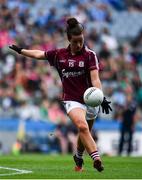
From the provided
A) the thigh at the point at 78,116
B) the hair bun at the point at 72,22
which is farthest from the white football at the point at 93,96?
the hair bun at the point at 72,22

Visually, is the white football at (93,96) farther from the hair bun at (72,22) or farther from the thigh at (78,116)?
the hair bun at (72,22)

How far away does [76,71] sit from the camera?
13.5 m

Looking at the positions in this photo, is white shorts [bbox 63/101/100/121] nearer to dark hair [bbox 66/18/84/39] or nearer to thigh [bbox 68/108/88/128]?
thigh [bbox 68/108/88/128]

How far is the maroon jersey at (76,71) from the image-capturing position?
1351cm

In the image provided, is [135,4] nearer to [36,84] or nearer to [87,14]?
[87,14]

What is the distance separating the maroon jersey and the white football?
33 centimetres

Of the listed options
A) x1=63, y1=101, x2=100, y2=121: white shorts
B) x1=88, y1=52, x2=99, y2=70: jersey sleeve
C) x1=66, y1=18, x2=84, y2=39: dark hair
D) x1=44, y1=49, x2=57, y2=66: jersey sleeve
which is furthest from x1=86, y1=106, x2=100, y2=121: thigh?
x1=66, y1=18, x2=84, y2=39: dark hair

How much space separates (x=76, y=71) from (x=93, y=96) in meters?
0.65

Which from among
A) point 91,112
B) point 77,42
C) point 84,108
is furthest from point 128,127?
point 77,42

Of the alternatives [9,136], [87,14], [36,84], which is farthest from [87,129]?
[87,14]

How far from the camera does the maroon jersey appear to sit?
1351 cm

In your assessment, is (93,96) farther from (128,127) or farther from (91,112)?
(128,127)

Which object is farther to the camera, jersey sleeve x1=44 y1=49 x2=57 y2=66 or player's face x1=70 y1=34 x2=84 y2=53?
jersey sleeve x1=44 y1=49 x2=57 y2=66

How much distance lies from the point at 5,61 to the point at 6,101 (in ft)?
6.89
